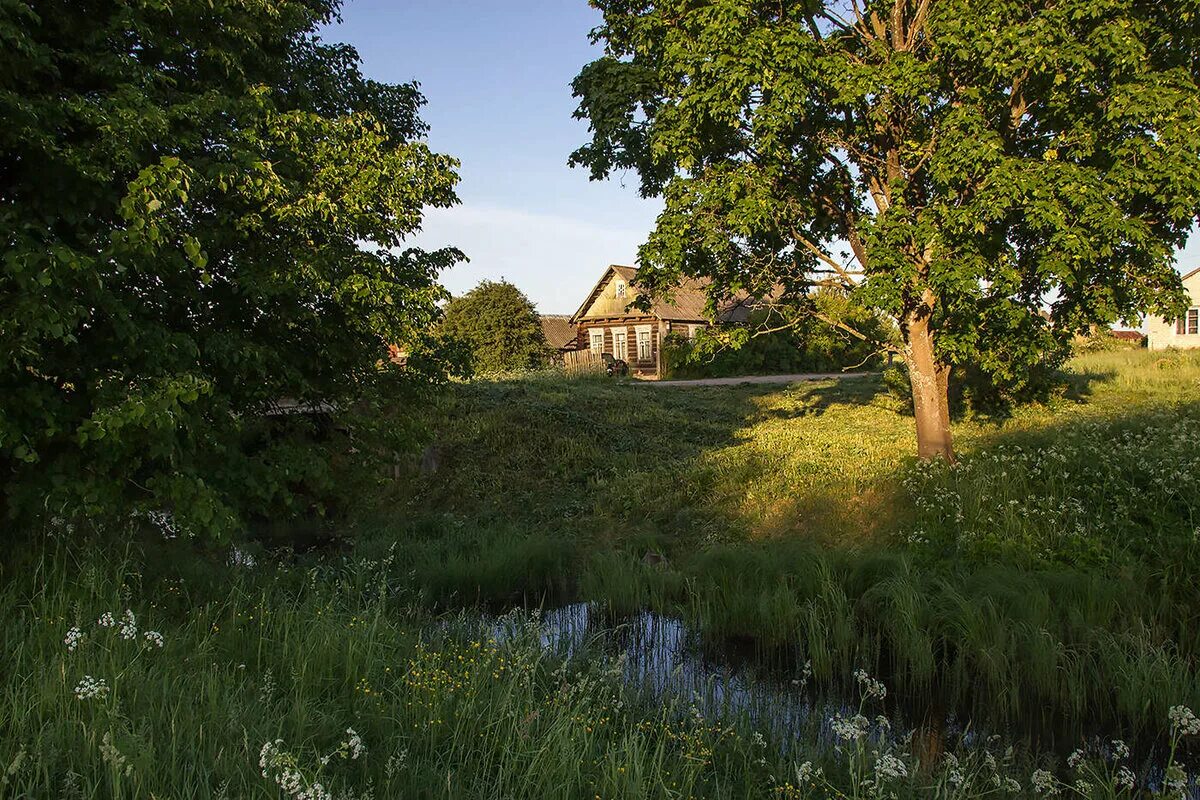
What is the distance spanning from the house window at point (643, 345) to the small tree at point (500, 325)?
460 cm

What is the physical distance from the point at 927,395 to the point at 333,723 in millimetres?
9755

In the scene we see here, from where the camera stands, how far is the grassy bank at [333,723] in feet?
9.89

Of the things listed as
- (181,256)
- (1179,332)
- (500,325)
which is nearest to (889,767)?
(181,256)

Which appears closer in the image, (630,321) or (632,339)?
(630,321)

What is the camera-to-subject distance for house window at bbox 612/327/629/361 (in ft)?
124

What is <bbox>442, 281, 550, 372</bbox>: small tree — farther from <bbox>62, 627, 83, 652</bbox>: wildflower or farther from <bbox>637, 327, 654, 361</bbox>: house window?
<bbox>62, 627, 83, 652</bbox>: wildflower

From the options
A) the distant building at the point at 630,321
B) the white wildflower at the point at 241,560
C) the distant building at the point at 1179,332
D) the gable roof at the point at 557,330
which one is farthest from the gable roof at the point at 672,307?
the white wildflower at the point at 241,560

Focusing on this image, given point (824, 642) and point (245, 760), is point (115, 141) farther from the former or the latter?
point (824, 642)

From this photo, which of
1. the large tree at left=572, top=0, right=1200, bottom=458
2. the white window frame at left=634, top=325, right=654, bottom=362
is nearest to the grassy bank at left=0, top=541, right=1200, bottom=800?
the large tree at left=572, top=0, right=1200, bottom=458

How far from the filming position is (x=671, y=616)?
7.91 meters

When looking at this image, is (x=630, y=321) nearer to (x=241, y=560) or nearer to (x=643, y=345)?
(x=643, y=345)

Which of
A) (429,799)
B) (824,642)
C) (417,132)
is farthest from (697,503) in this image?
(429,799)

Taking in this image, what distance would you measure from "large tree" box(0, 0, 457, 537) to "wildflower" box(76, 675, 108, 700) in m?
1.65

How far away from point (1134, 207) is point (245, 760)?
11407 mm
